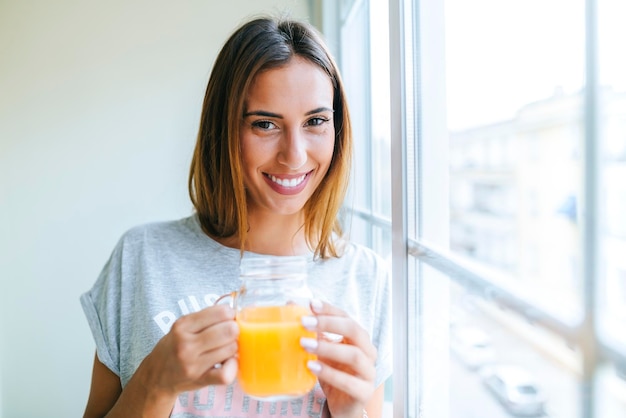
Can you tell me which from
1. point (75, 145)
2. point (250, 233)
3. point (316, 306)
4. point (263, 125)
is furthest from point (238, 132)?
point (75, 145)

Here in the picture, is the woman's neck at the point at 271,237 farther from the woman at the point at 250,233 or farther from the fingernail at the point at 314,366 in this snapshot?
the fingernail at the point at 314,366

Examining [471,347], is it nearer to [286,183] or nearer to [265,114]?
[286,183]

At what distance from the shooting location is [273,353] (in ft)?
2.31

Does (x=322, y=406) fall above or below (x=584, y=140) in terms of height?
below

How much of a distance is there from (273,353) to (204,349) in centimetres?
9

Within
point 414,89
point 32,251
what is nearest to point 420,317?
point 414,89

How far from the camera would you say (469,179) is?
106 centimetres

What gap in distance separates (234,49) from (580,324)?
78 cm

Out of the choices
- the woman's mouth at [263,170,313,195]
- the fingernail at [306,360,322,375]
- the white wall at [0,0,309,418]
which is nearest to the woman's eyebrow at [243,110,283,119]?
the woman's mouth at [263,170,313,195]

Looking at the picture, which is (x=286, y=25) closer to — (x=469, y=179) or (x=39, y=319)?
(x=469, y=179)

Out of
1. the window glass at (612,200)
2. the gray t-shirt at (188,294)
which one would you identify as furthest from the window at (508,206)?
the gray t-shirt at (188,294)

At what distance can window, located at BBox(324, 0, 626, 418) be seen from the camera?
0.55 meters

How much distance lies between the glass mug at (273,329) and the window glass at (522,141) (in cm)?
31

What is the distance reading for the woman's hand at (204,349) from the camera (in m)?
0.70
